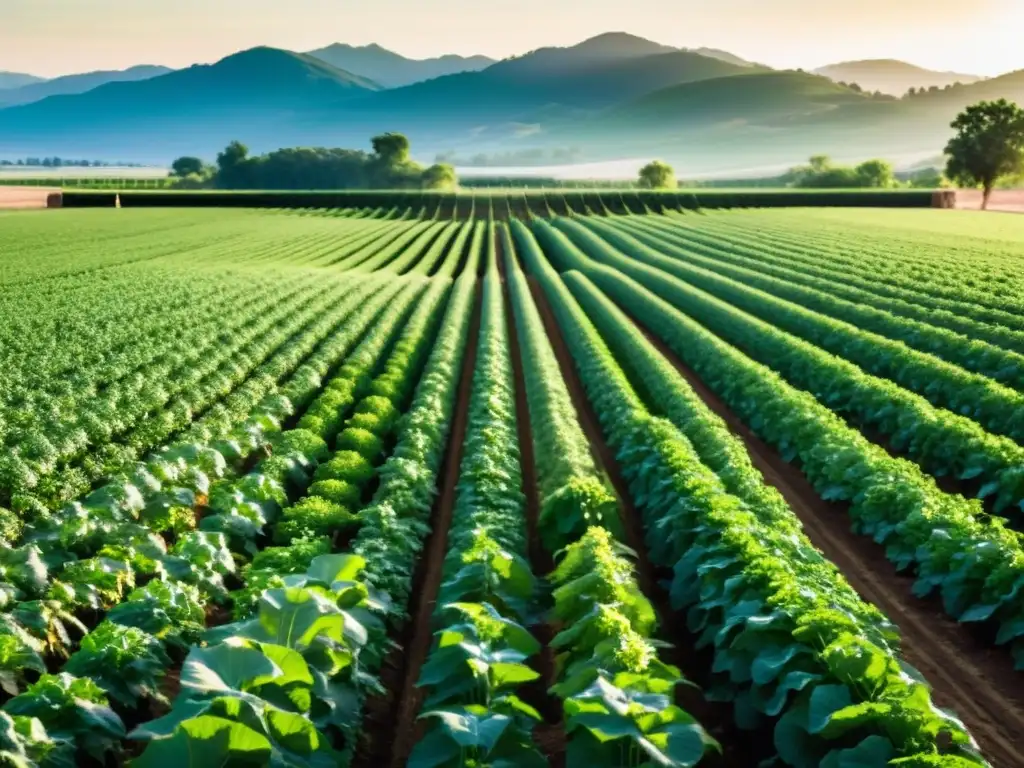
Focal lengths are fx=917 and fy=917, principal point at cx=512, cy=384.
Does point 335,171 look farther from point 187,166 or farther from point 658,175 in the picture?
point 187,166

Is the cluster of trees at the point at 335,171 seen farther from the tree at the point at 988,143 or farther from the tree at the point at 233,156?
the tree at the point at 988,143

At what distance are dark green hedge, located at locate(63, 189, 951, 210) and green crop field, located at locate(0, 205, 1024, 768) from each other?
7707 centimetres

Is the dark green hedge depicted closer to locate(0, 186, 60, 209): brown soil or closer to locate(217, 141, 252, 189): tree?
locate(0, 186, 60, 209): brown soil

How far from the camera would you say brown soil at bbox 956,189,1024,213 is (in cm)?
10400

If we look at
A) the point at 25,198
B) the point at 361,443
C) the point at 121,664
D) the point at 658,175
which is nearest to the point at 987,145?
the point at 658,175

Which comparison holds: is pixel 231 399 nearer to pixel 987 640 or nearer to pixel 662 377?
pixel 662 377

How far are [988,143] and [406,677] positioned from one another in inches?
4048

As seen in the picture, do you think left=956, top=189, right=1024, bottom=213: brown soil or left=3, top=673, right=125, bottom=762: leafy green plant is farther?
left=956, top=189, right=1024, bottom=213: brown soil

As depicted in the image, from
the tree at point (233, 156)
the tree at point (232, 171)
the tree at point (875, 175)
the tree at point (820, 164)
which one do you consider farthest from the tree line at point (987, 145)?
the tree at point (233, 156)

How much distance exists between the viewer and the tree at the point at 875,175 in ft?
432

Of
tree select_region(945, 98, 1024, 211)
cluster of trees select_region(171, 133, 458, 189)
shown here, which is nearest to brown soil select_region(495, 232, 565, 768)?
tree select_region(945, 98, 1024, 211)

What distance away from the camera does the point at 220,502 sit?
12.1 m

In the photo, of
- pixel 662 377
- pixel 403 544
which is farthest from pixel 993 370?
pixel 403 544

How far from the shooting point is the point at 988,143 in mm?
94875
